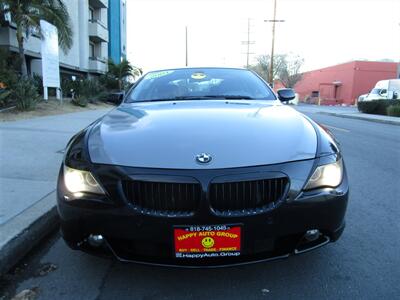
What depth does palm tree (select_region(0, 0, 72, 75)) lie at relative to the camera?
55.2 ft

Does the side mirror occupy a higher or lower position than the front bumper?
higher

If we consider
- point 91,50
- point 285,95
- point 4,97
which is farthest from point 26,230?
point 91,50

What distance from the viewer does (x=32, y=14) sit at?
56.2 feet

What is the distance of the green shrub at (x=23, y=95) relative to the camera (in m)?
13.5

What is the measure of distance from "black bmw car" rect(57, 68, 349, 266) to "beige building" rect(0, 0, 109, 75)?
22.1m

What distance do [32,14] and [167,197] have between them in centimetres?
1717

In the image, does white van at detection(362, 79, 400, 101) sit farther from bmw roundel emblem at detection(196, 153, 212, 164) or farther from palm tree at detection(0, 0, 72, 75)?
bmw roundel emblem at detection(196, 153, 212, 164)

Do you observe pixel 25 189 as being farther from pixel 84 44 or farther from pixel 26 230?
pixel 84 44

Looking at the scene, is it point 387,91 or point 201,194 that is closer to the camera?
point 201,194

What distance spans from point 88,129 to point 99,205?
0.82 m

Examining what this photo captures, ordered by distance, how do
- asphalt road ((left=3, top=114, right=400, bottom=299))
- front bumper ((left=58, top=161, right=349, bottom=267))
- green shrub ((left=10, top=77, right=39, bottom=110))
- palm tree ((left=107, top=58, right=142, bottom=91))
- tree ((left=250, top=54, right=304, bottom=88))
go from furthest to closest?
1. tree ((left=250, top=54, right=304, bottom=88))
2. palm tree ((left=107, top=58, right=142, bottom=91))
3. green shrub ((left=10, top=77, right=39, bottom=110))
4. asphalt road ((left=3, top=114, right=400, bottom=299))
5. front bumper ((left=58, top=161, right=349, bottom=267))

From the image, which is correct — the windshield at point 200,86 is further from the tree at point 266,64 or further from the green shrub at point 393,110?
the tree at point 266,64

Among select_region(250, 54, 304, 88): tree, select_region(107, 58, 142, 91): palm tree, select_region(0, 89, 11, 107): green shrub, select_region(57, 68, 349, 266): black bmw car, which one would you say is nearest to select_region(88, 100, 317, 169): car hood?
select_region(57, 68, 349, 266): black bmw car

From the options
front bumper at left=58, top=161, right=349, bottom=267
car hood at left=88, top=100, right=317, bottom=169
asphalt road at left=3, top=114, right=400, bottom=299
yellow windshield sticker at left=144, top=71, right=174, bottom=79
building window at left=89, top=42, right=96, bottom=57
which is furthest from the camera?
building window at left=89, top=42, right=96, bottom=57
